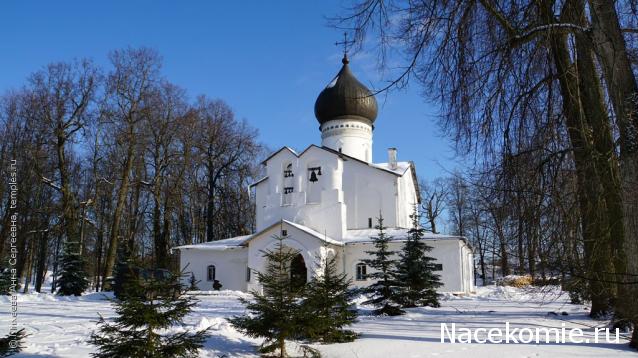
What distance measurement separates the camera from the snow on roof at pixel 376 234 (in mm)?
27327

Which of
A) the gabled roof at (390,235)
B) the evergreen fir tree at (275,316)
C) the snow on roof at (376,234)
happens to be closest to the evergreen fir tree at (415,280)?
the evergreen fir tree at (275,316)

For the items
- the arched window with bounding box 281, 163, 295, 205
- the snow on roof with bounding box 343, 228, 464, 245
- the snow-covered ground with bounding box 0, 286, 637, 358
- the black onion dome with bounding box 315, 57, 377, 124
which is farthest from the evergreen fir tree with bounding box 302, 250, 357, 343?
the black onion dome with bounding box 315, 57, 377, 124

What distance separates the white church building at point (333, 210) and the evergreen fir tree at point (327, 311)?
16.6 m

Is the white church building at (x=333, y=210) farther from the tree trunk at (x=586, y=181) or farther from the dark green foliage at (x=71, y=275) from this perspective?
the tree trunk at (x=586, y=181)

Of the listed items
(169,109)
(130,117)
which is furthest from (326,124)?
(130,117)

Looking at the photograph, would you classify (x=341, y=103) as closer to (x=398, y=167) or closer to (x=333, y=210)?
(x=398, y=167)

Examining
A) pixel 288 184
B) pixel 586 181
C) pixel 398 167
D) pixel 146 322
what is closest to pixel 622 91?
pixel 586 181

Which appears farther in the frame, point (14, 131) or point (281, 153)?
point (281, 153)

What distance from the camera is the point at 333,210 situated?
29.8m

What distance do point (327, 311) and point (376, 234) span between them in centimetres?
1912

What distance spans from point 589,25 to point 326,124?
28082mm

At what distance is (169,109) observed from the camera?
33406 millimetres

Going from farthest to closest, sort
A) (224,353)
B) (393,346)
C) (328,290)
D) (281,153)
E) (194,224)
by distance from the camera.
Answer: (194,224) → (281,153) → (328,290) → (393,346) → (224,353)

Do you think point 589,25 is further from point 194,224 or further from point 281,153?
point 194,224
